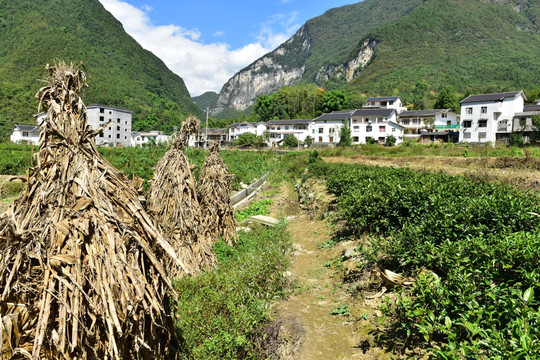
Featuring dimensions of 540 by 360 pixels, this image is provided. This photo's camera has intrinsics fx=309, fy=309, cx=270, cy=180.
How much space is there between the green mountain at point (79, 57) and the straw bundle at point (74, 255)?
53.9 m

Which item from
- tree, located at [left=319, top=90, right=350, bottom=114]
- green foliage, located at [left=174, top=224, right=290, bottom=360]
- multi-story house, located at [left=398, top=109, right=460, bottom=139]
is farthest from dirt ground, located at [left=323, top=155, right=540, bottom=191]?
tree, located at [left=319, top=90, right=350, bottom=114]

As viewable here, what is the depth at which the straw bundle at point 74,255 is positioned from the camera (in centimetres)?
223

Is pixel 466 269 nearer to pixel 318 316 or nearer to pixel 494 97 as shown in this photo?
pixel 318 316

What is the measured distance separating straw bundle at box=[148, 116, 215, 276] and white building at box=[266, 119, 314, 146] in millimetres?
57275

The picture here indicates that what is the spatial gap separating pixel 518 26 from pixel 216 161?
149888 millimetres

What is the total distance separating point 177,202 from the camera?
21.9 feet

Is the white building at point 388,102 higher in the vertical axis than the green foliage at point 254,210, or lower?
higher

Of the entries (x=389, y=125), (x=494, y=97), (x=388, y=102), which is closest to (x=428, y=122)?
(x=389, y=125)

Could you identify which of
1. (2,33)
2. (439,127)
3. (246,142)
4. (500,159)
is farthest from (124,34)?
(500,159)

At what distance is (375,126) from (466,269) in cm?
5324

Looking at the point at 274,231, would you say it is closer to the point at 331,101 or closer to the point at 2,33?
the point at 331,101

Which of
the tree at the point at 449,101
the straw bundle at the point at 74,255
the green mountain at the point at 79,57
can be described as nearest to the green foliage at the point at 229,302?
the straw bundle at the point at 74,255

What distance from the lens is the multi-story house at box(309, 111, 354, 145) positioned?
59125 mm

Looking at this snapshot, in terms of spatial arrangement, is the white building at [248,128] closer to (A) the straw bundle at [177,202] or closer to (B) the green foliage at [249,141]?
(B) the green foliage at [249,141]
